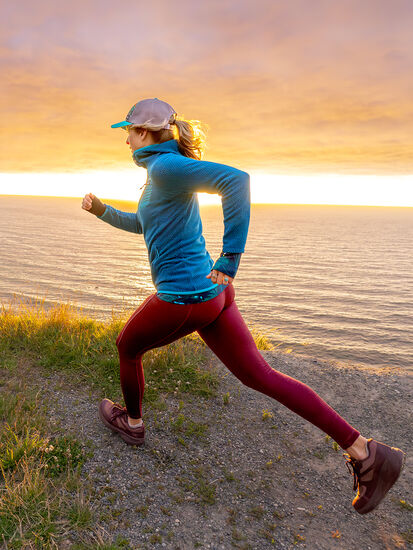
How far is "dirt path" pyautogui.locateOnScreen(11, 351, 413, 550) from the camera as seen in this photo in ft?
8.52

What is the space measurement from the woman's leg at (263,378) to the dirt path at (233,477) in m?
0.79

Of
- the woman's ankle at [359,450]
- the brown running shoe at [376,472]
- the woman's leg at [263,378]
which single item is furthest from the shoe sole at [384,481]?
the woman's leg at [263,378]

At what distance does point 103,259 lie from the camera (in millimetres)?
37500

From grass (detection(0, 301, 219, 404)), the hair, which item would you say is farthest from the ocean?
the hair

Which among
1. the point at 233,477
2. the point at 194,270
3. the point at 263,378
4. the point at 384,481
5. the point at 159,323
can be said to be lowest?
the point at 233,477

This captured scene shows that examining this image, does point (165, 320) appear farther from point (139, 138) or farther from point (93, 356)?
point (93, 356)

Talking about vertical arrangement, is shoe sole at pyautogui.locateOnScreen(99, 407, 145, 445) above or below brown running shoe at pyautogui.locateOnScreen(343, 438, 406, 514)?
below

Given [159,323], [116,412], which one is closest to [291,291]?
[116,412]

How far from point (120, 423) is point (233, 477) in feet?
3.63

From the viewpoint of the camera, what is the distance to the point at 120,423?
3387 millimetres

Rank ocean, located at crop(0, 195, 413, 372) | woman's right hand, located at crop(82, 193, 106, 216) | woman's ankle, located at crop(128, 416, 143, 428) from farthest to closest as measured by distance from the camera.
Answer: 1. ocean, located at crop(0, 195, 413, 372)
2. woman's ankle, located at crop(128, 416, 143, 428)
3. woman's right hand, located at crop(82, 193, 106, 216)

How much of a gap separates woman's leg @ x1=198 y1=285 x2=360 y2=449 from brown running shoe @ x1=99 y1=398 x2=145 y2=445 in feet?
4.21

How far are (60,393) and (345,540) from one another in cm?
306

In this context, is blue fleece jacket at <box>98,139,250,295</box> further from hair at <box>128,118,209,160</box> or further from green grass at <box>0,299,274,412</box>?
green grass at <box>0,299,274,412</box>
